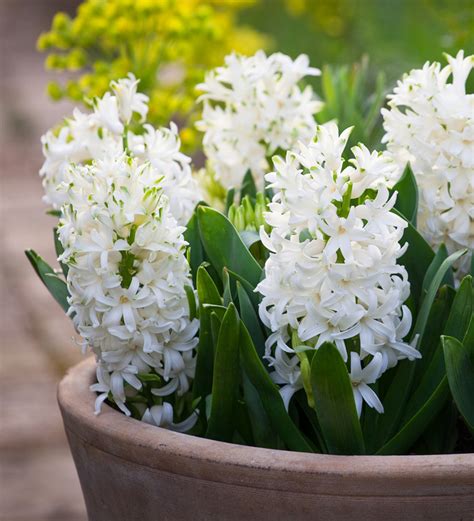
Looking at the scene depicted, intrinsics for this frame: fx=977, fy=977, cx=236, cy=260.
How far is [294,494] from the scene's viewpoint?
74 centimetres

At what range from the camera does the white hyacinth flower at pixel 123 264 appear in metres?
0.81

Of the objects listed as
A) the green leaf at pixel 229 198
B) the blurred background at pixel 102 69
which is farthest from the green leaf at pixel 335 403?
the blurred background at pixel 102 69

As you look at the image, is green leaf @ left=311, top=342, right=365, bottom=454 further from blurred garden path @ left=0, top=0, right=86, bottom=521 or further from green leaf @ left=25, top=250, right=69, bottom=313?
blurred garden path @ left=0, top=0, right=86, bottom=521

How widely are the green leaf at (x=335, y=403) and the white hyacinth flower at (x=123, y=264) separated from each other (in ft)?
0.50

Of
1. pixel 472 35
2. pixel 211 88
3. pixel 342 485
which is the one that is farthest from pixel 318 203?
pixel 472 35

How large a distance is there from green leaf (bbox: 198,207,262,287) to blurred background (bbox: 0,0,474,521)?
556mm

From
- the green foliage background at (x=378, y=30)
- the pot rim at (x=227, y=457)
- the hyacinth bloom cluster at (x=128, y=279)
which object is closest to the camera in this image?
the pot rim at (x=227, y=457)

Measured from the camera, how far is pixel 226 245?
917 mm

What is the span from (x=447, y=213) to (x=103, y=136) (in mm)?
362

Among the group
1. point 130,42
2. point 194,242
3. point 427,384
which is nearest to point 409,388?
point 427,384

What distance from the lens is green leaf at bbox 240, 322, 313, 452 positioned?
802mm

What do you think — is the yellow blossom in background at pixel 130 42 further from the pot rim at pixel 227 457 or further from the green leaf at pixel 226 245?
the pot rim at pixel 227 457

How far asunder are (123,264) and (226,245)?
127 mm

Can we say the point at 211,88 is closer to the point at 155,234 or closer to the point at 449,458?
the point at 155,234
